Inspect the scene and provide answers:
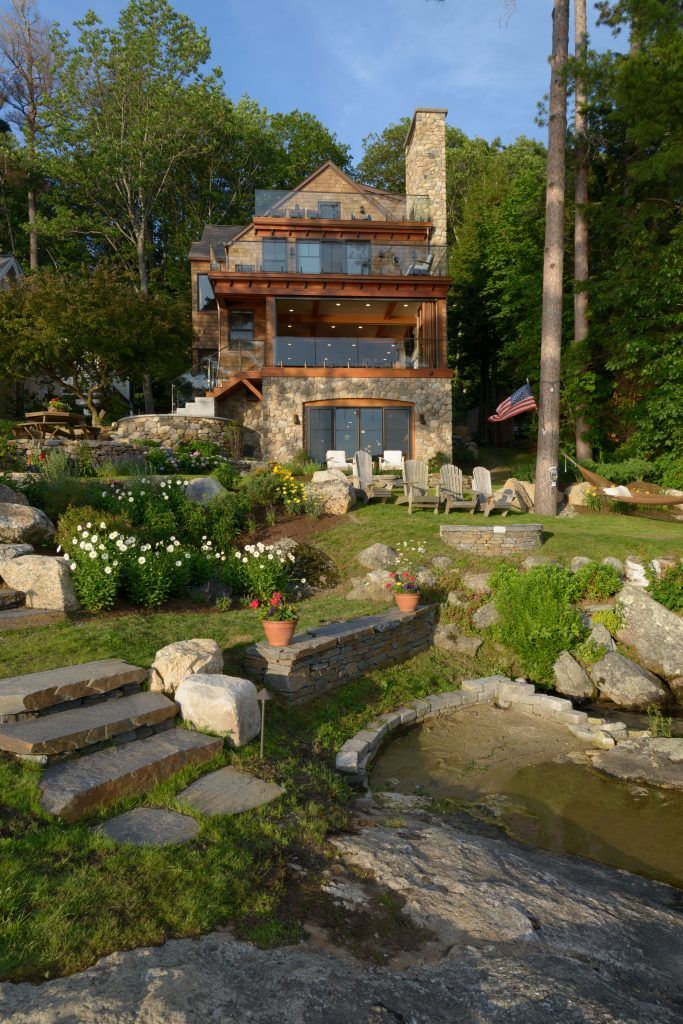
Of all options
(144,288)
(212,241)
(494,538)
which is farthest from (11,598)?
(212,241)

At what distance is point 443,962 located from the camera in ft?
10.1

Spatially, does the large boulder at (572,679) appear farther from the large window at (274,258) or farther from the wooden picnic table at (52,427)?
the large window at (274,258)

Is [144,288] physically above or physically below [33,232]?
below

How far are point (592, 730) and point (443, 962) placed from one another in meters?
4.56

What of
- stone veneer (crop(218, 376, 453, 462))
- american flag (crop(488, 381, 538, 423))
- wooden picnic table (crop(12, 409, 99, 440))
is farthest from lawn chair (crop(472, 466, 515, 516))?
wooden picnic table (crop(12, 409, 99, 440))

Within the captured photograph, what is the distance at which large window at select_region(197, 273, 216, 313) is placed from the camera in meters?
26.8

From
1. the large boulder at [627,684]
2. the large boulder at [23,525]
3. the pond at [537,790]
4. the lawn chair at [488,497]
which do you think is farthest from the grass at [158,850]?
the lawn chair at [488,497]

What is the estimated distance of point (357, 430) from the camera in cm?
2119

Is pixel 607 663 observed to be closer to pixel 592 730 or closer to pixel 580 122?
pixel 592 730

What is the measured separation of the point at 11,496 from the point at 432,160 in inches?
890

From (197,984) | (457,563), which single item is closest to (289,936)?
(197,984)

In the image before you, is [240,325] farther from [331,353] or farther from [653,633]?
[653,633]

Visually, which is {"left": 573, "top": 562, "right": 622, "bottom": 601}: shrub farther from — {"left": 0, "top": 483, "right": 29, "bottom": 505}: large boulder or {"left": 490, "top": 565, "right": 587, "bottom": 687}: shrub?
{"left": 0, "top": 483, "right": 29, "bottom": 505}: large boulder

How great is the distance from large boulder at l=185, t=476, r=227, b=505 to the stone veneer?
8.43m
